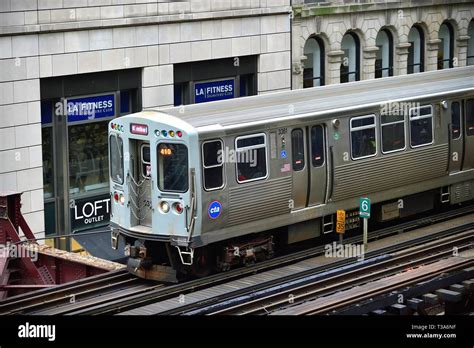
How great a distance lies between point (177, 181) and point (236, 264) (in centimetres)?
249

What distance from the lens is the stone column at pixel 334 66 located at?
34812 mm

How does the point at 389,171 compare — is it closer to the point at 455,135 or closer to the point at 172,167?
the point at 455,135

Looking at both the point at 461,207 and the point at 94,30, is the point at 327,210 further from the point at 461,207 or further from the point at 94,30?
the point at 94,30

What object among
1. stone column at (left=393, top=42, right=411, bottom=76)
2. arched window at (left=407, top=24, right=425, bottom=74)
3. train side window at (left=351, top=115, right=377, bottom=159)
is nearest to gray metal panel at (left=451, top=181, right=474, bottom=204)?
train side window at (left=351, top=115, right=377, bottom=159)

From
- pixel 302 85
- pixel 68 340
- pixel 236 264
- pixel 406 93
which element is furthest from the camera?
pixel 302 85

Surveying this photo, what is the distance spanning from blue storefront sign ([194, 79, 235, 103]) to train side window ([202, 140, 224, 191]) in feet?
32.1

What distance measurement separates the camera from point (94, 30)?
91.6 ft

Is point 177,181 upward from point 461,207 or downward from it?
upward

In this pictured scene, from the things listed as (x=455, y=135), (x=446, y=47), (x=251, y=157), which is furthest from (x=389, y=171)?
(x=446, y=47)

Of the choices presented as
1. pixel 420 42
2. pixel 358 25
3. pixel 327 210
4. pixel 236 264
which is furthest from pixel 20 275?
pixel 420 42

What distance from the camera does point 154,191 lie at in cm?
2155

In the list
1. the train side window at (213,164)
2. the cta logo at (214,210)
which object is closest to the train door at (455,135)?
the train side window at (213,164)

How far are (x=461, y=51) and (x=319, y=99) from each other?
17.9 metres

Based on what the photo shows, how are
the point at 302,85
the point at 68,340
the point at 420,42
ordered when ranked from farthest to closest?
the point at 420,42 → the point at 302,85 → the point at 68,340
